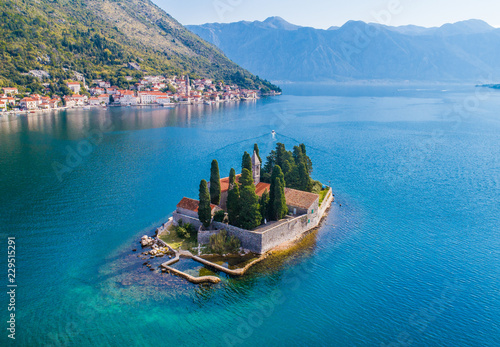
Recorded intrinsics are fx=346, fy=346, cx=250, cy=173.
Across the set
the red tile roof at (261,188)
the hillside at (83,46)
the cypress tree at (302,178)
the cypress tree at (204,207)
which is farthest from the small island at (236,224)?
the hillside at (83,46)

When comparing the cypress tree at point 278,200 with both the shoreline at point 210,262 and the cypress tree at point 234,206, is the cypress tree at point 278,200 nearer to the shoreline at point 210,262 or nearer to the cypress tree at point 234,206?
the shoreline at point 210,262

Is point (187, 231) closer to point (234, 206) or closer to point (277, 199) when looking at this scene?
point (234, 206)

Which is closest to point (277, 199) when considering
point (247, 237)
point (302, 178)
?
point (247, 237)

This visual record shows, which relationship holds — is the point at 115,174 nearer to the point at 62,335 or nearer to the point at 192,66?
the point at 62,335

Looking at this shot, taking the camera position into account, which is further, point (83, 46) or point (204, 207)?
point (83, 46)

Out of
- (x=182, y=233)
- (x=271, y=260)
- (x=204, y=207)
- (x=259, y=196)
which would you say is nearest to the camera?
(x=271, y=260)

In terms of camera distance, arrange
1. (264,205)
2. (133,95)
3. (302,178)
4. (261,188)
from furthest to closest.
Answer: (133,95) → (302,178) → (261,188) → (264,205)
